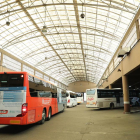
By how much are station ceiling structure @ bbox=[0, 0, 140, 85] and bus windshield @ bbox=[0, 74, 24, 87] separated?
11371 mm

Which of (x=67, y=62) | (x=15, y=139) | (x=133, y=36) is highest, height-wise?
(x=67, y=62)

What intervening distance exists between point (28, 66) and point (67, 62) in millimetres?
12486

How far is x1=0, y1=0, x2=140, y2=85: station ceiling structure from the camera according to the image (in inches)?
684

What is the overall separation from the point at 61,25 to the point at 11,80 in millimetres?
17518

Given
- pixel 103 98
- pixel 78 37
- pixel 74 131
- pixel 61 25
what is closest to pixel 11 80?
pixel 74 131

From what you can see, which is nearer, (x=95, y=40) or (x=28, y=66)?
(x=95, y=40)

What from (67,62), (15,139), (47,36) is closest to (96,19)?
(47,36)

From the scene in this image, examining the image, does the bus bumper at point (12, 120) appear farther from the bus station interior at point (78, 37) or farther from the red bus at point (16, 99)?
the bus station interior at point (78, 37)

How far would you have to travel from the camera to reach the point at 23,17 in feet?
66.3

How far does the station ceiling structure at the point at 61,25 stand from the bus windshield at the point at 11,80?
11371 mm

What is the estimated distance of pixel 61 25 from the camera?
23328 mm

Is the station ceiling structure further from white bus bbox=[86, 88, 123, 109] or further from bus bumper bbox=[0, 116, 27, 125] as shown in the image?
bus bumper bbox=[0, 116, 27, 125]

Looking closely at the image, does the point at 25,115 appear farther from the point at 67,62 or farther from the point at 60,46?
the point at 67,62

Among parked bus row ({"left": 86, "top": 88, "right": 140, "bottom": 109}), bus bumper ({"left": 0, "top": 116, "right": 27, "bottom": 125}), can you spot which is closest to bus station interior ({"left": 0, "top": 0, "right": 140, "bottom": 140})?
bus bumper ({"left": 0, "top": 116, "right": 27, "bottom": 125})
